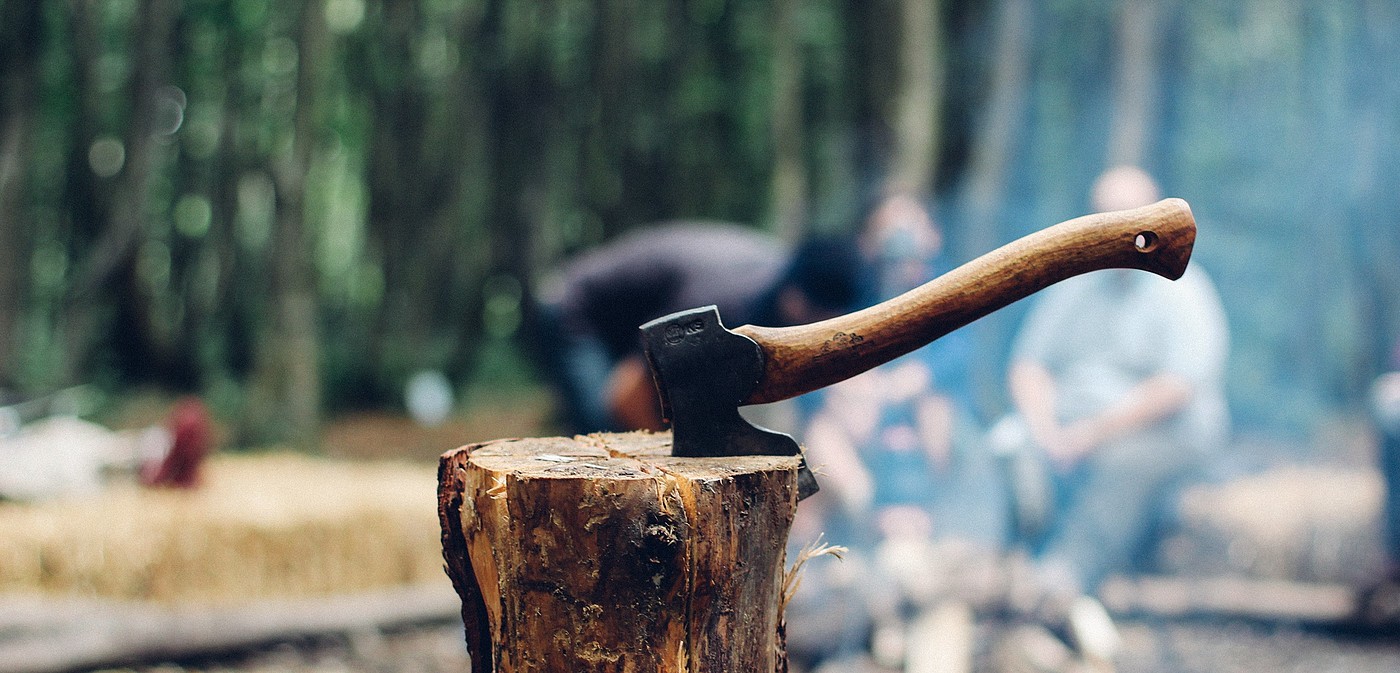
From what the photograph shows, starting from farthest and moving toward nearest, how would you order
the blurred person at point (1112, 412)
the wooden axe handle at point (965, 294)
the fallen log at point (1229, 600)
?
the fallen log at point (1229, 600) → the blurred person at point (1112, 412) → the wooden axe handle at point (965, 294)

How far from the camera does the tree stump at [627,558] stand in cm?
131

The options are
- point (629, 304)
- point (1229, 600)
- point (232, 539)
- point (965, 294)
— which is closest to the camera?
point (965, 294)

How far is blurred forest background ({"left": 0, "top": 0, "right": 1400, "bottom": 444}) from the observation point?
24.4ft

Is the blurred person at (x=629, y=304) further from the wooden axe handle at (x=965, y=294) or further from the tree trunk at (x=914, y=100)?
the wooden axe handle at (x=965, y=294)

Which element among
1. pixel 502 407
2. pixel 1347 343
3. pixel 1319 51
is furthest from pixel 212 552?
pixel 1347 343

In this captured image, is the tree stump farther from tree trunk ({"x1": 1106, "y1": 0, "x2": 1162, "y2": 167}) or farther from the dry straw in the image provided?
tree trunk ({"x1": 1106, "y1": 0, "x2": 1162, "y2": 167})

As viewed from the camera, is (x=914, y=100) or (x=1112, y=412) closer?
(x=1112, y=412)

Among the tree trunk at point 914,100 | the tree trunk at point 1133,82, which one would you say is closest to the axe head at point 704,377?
the tree trunk at point 914,100

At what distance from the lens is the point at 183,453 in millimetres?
4156

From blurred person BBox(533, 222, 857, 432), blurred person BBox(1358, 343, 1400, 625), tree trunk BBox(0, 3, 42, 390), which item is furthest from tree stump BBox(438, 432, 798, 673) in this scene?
tree trunk BBox(0, 3, 42, 390)

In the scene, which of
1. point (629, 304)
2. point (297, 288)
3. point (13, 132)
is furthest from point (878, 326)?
point (13, 132)

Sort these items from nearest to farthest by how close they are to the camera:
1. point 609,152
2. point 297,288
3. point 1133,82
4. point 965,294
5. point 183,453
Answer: point 965,294 < point 183,453 < point 297,288 < point 1133,82 < point 609,152

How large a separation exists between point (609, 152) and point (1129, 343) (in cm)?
783

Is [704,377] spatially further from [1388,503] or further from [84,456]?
[1388,503]
